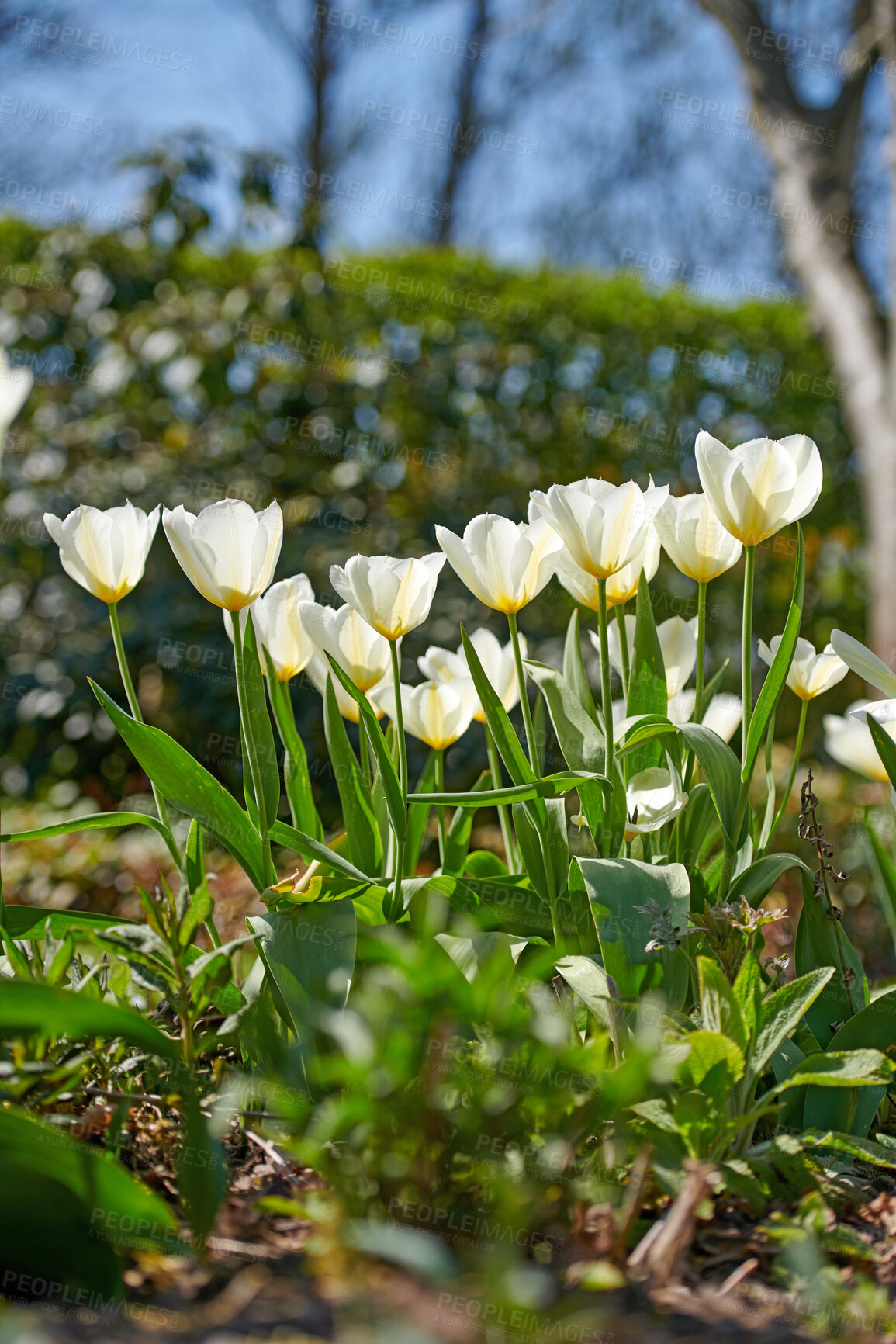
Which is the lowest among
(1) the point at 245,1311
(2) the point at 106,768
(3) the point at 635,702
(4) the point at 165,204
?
(2) the point at 106,768

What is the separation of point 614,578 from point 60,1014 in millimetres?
838

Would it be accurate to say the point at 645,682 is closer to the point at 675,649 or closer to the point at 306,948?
the point at 675,649

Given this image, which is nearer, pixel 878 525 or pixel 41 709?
pixel 41 709

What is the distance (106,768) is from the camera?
440cm

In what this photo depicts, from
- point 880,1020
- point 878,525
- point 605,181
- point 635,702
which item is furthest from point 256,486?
point 605,181

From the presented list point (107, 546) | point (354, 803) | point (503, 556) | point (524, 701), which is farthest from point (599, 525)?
point (107, 546)

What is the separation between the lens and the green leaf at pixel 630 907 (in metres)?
1.05

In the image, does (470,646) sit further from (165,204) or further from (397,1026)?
(165,204)

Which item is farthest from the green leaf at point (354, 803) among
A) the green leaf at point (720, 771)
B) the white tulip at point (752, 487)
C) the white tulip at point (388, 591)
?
the white tulip at point (752, 487)

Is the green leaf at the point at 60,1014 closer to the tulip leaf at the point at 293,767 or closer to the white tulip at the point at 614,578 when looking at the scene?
the tulip leaf at the point at 293,767

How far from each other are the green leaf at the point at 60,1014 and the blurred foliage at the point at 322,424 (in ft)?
8.45

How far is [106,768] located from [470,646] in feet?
11.9

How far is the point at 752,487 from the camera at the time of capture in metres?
1.11

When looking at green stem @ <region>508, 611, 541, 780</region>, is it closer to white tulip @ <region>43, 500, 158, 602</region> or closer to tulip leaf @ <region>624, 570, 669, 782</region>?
tulip leaf @ <region>624, 570, 669, 782</region>
